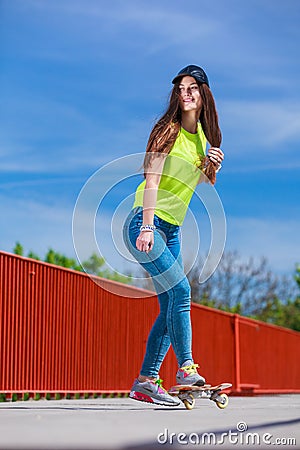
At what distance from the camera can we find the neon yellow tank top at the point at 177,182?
16.7 ft

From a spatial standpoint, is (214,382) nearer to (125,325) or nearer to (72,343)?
(125,325)

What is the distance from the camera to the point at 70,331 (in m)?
11.3

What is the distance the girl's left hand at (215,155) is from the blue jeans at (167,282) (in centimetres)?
44

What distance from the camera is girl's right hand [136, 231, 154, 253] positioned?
496 cm

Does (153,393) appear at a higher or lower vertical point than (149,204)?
lower

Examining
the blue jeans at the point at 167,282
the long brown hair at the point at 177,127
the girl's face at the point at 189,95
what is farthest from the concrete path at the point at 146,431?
the girl's face at the point at 189,95

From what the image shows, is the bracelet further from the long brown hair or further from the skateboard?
the skateboard

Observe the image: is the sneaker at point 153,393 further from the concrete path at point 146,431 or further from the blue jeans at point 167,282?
the concrete path at point 146,431

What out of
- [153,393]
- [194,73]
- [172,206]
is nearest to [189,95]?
[194,73]

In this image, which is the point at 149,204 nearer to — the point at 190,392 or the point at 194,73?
the point at 194,73

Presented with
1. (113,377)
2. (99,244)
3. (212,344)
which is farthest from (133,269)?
(212,344)

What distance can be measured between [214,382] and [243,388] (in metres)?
1.36

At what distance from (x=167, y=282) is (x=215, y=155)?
0.78m

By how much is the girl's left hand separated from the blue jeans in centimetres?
44
